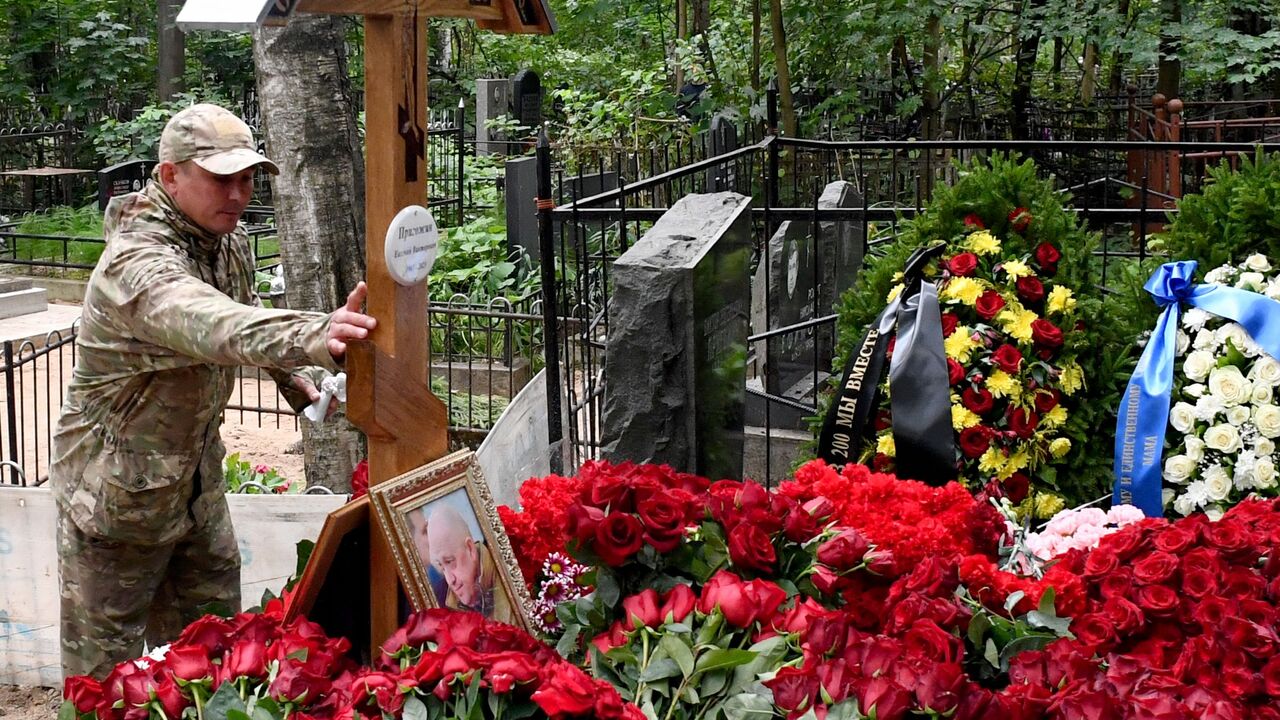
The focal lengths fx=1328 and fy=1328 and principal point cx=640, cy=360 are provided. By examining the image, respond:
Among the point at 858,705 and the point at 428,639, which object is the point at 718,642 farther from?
the point at 428,639

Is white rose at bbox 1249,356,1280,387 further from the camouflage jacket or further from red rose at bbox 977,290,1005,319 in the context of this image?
the camouflage jacket

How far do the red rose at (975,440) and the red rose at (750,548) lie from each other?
1.68 m

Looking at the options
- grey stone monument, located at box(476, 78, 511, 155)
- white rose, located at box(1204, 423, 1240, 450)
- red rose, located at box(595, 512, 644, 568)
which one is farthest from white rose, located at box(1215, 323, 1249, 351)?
grey stone monument, located at box(476, 78, 511, 155)

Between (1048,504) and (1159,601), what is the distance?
5.45 feet

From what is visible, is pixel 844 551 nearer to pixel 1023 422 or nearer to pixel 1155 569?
pixel 1155 569

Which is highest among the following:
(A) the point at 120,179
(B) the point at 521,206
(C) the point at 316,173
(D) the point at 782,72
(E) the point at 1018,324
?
(D) the point at 782,72

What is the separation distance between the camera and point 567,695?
1799 millimetres

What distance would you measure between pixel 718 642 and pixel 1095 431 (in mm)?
2267

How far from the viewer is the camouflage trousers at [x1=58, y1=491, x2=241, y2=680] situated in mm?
3531

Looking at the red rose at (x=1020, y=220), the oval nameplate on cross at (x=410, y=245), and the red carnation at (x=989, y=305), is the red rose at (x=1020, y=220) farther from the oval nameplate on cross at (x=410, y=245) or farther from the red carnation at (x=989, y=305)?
the oval nameplate on cross at (x=410, y=245)

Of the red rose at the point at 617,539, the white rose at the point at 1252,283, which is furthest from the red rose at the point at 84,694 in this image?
the white rose at the point at 1252,283

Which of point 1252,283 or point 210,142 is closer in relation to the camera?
point 210,142

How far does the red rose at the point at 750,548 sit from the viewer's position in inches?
87.7

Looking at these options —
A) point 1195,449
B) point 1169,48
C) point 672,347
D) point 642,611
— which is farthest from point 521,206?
point 642,611
